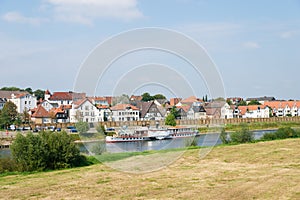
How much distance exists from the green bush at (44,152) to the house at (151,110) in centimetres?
474

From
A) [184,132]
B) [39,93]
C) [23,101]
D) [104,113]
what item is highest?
[39,93]

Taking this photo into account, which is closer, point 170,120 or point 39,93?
point 170,120

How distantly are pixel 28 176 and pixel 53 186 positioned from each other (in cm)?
304

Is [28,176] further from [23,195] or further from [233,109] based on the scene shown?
[233,109]

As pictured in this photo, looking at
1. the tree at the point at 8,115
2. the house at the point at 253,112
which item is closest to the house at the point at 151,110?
the tree at the point at 8,115

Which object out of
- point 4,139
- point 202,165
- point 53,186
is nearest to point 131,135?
point 4,139

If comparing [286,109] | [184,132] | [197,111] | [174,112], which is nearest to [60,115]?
[184,132]

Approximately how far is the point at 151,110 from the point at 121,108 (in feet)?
14.8

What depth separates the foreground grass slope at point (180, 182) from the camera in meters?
9.27

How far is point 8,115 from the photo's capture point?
1954 inches

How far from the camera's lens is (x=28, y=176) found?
44.0ft

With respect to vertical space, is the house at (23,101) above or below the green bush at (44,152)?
above

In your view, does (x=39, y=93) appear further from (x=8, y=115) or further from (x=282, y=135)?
(x=282, y=135)

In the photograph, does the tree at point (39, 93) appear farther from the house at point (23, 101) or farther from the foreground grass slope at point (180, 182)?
the foreground grass slope at point (180, 182)
